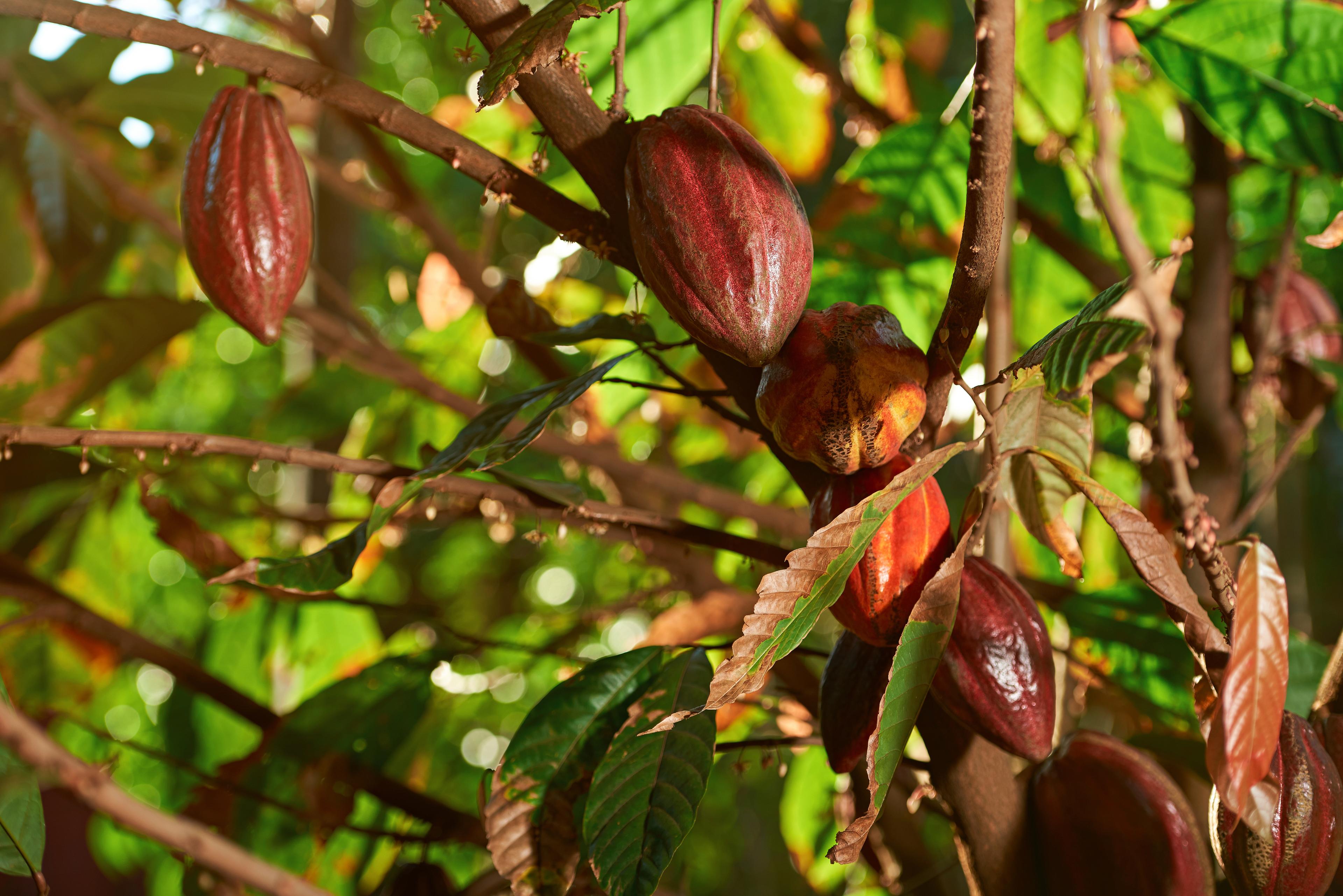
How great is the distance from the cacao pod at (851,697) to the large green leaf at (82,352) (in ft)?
2.02

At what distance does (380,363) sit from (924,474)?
25.6 inches

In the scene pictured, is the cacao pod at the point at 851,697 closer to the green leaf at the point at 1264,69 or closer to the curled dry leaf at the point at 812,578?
the curled dry leaf at the point at 812,578

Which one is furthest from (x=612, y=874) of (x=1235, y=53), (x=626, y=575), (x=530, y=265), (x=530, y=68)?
(x=626, y=575)

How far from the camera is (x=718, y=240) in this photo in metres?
0.34

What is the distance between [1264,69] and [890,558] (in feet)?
1.36

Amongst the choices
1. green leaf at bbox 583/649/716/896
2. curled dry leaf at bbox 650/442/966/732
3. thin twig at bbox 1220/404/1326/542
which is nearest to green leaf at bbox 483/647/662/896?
green leaf at bbox 583/649/716/896

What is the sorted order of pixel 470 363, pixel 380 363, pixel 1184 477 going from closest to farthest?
pixel 1184 477 → pixel 380 363 → pixel 470 363

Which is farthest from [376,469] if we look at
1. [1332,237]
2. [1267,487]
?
[1267,487]

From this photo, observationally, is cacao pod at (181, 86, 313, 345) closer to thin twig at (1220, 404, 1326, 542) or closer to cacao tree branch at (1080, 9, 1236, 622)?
cacao tree branch at (1080, 9, 1236, 622)

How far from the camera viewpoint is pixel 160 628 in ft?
4.73

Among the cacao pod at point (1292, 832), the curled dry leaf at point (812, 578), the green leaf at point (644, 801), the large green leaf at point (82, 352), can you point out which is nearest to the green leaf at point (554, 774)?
the green leaf at point (644, 801)

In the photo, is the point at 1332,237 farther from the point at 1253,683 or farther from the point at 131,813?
the point at 131,813

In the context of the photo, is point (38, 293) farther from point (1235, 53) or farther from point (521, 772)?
point (1235, 53)

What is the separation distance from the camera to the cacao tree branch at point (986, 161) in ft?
1.00
